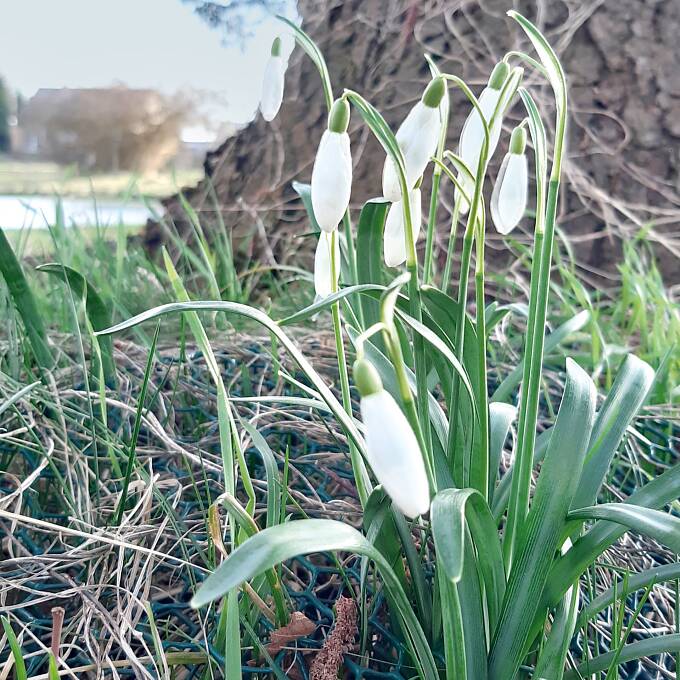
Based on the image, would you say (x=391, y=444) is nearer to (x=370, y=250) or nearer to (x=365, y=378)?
(x=365, y=378)

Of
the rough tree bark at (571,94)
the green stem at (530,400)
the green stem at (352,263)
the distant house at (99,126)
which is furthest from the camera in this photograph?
the distant house at (99,126)

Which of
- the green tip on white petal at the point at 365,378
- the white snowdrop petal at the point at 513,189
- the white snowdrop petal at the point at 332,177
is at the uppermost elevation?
the white snowdrop petal at the point at 332,177

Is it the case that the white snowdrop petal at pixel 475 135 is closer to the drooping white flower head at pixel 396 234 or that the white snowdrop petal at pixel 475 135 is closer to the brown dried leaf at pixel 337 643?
the drooping white flower head at pixel 396 234

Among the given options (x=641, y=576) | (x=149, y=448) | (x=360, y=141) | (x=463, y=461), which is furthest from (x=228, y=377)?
(x=360, y=141)

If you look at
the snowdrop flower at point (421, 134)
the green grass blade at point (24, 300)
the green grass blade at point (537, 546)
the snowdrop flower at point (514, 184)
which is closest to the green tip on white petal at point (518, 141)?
the snowdrop flower at point (514, 184)

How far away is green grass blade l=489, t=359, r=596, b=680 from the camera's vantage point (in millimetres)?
556

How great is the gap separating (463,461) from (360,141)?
1.42 meters

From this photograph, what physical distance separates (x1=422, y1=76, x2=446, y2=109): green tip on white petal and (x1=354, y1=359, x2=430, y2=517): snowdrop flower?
224mm

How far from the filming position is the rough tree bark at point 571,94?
1.80 meters

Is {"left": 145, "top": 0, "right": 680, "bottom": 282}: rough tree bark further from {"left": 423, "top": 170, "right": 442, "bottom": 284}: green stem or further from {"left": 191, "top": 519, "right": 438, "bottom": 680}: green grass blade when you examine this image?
{"left": 191, "top": 519, "right": 438, "bottom": 680}: green grass blade

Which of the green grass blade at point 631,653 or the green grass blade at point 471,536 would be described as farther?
the green grass blade at point 631,653

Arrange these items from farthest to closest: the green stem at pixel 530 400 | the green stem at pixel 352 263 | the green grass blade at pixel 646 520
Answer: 1. the green stem at pixel 352 263
2. the green stem at pixel 530 400
3. the green grass blade at pixel 646 520

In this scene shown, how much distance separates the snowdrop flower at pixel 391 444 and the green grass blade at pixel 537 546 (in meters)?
0.22

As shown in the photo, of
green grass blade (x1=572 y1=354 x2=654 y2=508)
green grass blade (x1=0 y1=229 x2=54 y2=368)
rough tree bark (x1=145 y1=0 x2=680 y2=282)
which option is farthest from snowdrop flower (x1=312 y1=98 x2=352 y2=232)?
rough tree bark (x1=145 y1=0 x2=680 y2=282)
